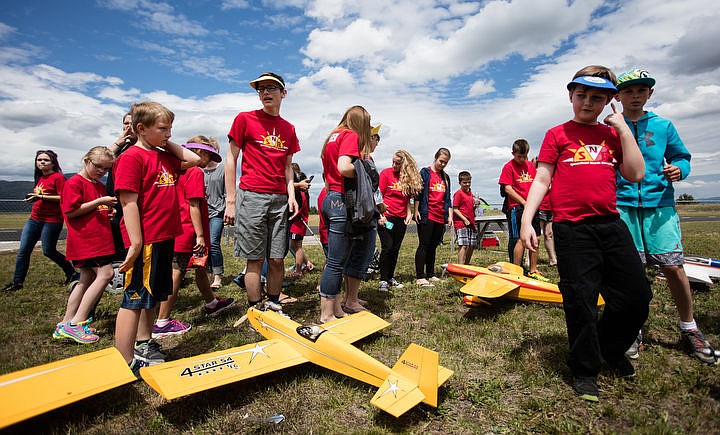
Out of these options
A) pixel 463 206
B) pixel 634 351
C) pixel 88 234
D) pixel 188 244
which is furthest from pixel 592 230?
pixel 463 206

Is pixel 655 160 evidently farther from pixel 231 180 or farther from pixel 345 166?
pixel 231 180

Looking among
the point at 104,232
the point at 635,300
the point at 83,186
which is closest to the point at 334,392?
the point at 635,300

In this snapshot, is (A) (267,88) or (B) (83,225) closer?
(A) (267,88)

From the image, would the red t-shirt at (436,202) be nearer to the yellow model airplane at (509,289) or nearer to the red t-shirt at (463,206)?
the red t-shirt at (463,206)

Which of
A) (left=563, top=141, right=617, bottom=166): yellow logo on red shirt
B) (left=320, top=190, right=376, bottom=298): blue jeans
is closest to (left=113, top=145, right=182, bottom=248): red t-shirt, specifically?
(left=320, top=190, right=376, bottom=298): blue jeans

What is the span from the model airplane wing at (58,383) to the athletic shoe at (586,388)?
3311 mm

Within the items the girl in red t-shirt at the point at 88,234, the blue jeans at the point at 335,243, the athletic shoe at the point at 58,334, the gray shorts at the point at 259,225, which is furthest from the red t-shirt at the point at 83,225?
the blue jeans at the point at 335,243

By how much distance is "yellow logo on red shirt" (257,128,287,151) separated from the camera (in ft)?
14.7

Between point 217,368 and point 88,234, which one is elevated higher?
point 88,234

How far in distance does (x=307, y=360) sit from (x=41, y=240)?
6.03 metres

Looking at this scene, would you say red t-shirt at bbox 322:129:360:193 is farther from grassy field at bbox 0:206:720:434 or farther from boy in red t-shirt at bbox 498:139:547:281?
boy in red t-shirt at bbox 498:139:547:281

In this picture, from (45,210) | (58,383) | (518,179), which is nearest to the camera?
(58,383)

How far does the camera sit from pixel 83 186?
15.1 feet

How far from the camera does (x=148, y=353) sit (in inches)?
134
